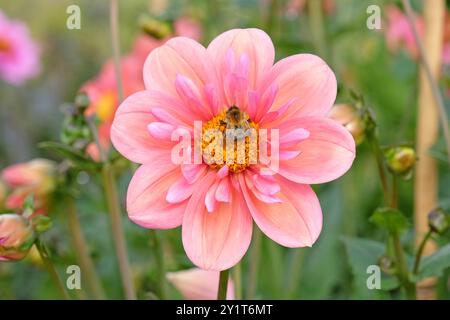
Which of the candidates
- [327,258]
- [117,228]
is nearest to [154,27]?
[117,228]

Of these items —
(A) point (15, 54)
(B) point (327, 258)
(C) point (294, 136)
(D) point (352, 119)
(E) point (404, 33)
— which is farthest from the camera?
(A) point (15, 54)

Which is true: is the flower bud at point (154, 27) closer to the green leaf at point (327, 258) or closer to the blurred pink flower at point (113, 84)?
the blurred pink flower at point (113, 84)

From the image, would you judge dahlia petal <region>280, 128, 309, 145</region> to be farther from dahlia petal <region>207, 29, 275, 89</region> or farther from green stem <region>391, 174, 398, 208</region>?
green stem <region>391, 174, 398, 208</region>

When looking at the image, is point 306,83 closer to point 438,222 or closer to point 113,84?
point 438,222

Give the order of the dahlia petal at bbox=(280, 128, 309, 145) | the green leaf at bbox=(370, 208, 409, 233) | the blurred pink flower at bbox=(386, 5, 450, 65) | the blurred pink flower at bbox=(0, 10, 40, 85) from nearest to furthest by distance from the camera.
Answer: the dahlia petal at bbox=(280, 128, 309, 145)
the green leaf at bbox=(370, 208, 409, 233)
the blurred pink flower at bbox=(386, 5, 450, 65)
the blurred pink flower at bbox=(0, 10, 40, 85)

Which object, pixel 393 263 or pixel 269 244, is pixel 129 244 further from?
pixel 393 263

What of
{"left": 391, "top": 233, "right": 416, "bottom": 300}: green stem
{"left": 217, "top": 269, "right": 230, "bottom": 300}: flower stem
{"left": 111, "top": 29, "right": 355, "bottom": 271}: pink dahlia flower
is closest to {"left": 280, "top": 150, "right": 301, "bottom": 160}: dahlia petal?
{"left": 111, "top": 29, "right": 355, "bottom": 271}: pink dahlia flower

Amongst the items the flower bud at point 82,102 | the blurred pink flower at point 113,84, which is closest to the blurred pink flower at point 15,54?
the blurred pink flower at point 113,84

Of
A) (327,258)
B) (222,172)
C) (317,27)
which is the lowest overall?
(327,258)
